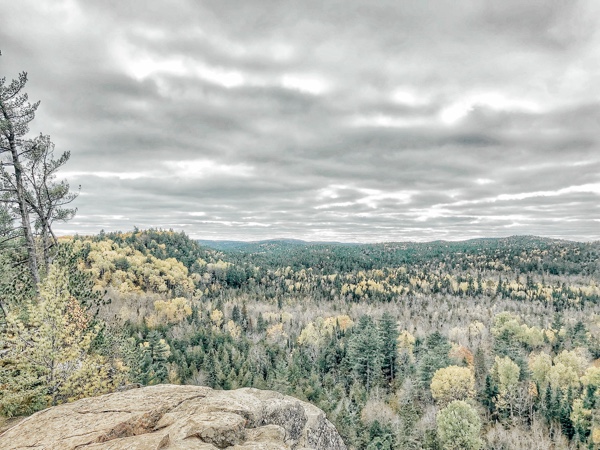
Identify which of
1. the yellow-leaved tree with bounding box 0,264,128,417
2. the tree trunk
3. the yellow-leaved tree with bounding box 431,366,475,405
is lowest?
the yellow-leaved tree with bounding box 431,366,475,405

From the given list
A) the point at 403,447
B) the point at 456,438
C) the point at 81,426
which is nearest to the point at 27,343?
the point at 81,426

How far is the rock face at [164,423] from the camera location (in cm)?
1179

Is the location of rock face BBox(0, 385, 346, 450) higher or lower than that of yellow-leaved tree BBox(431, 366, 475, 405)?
higher

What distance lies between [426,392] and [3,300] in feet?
308

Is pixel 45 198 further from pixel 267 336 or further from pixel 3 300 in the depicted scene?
pixel 267 336

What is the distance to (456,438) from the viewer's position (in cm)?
6481

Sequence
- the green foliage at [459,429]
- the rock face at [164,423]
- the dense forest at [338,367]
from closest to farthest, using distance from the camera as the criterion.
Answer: the rock face at [164,423] < the dense forest at [338,367] < the green foliage at [459,429]

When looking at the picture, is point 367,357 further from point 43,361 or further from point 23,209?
point 23,209

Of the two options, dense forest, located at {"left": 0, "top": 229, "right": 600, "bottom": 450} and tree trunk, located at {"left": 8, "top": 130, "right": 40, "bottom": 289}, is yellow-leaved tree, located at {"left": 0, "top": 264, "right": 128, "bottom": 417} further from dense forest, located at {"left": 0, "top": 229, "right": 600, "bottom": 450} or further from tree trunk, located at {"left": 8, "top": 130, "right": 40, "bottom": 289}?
tree trunk, located at {"left": 8, "top": 130, "right": 40, "bottom": 289}

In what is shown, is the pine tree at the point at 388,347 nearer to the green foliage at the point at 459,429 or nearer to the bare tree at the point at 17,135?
the green foliage at the point at 459,429

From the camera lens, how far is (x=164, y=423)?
43.3 ft

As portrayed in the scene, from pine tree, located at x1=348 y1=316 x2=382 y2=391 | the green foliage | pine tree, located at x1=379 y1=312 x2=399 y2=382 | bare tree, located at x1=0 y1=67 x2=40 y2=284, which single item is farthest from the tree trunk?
pine tree, located at x1=379 y1=312 x2=399 y2=382

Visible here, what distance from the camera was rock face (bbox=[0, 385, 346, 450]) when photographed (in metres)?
11.8

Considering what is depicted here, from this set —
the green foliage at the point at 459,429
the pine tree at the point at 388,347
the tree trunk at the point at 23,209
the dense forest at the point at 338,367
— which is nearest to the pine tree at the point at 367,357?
the dense forest at the point at 338,367
